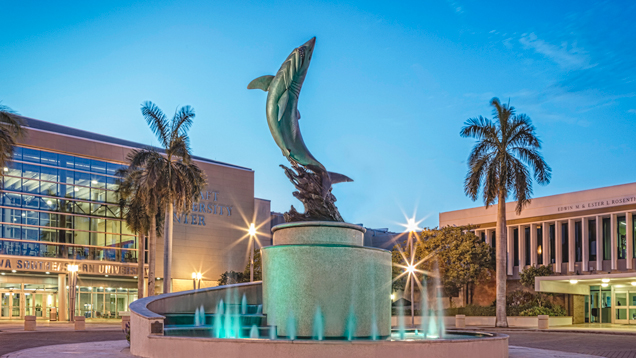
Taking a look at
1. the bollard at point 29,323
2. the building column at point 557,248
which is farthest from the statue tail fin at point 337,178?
the building column at point 557,248

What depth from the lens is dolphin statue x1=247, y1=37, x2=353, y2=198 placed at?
20.2m

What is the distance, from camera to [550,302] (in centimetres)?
4431

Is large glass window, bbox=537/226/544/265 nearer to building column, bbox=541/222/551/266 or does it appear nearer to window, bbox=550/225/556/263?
building column, bbox=541/222/551/266

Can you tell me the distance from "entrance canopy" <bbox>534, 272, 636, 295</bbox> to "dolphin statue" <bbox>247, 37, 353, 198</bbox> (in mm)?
26503

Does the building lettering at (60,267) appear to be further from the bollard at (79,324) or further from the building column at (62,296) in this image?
the bollard at (79,324)

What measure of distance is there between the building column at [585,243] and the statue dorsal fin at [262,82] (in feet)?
110

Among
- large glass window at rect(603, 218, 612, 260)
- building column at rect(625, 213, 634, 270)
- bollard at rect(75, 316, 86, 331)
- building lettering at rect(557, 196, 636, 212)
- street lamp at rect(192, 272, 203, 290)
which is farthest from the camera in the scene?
street lamp at rect(192, 272, 203, 290)

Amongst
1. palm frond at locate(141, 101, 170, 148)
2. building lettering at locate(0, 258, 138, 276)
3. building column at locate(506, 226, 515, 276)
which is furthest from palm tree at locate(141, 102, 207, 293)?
building column at locate(506, 226, 515, 276)

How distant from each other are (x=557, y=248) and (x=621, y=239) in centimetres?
511

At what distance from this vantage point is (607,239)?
1800 inches

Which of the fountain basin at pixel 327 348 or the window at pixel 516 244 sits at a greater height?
the window at pixel 516 244

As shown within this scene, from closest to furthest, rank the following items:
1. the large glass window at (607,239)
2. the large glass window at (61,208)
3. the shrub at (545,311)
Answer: the shrub at (545,311) → the large glass window at (607,239) → the large glass window at (61,208)

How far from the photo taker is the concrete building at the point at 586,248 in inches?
1706

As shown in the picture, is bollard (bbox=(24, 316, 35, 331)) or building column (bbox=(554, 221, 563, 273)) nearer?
bollard (bbox=(24, 316, 35, 331))
